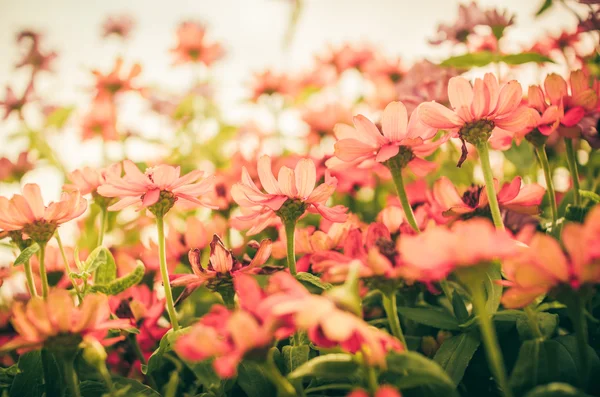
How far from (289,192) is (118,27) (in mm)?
1375

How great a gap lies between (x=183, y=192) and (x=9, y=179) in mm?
970

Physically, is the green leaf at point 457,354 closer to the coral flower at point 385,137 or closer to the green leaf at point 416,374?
the green leaf at point 416,374

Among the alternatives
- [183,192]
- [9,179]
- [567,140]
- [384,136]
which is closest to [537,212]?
[567,140]

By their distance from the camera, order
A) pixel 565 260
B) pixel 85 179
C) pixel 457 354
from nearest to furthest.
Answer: pixel 565 260
pixel 457 354
pixel 85 179

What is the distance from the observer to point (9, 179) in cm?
128

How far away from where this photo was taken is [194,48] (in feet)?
5.13

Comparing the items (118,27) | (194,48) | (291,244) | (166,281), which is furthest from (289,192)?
(118,27)

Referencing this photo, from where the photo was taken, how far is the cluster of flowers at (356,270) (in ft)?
1.15

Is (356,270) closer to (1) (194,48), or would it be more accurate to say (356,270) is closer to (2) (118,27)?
(1) (194,48)

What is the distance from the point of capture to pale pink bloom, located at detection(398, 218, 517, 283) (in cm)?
34

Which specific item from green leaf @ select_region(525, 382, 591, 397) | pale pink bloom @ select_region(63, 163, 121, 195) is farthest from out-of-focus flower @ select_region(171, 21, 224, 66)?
green leaf @ select_region(525, 382, 591, 397)

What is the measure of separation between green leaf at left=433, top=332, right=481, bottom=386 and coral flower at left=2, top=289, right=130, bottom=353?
0.32 meters

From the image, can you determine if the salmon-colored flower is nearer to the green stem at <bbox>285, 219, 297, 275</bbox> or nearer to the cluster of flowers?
the cluster of flowers

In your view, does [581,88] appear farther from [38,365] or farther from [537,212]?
[38,365]
